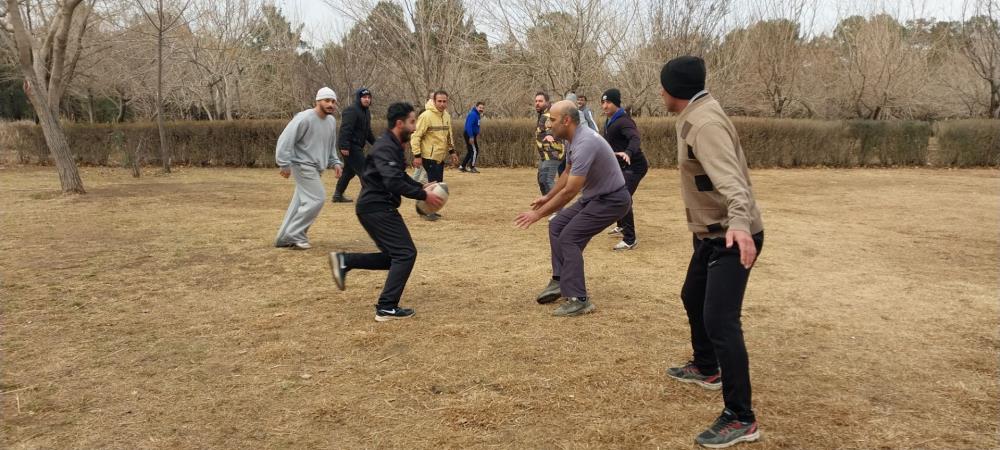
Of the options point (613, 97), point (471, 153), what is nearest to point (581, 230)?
point (613, 97)

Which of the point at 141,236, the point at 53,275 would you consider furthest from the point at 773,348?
the point at 141,236

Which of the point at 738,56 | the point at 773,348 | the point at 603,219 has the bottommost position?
the point at 773,348

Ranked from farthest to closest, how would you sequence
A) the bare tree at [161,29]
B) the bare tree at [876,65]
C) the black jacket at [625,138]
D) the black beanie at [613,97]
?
1. the bare tree at [876,65]
2. the bare tree at [161,29]
3. the black jacket at [625,138]
4. the black beanie at [613,97]

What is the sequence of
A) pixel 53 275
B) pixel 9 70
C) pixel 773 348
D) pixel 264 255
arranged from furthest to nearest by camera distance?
pixel 9 70, pixel 264 255, pixel 53 275, pixel 773 348

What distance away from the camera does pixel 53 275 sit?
6352 mm

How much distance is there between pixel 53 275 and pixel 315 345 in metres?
3.57

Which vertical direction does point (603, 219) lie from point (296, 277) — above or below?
above

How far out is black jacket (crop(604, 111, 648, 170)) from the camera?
24.2ft

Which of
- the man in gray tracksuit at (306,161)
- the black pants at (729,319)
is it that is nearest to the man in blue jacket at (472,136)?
the man in gray tracksuit at (306,161)

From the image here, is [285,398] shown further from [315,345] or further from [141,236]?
[141,236]

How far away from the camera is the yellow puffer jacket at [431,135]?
9.78 metres

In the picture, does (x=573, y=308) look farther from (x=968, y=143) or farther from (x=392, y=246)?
(x=968, y=143)

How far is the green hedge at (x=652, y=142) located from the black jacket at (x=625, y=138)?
38.6 feet

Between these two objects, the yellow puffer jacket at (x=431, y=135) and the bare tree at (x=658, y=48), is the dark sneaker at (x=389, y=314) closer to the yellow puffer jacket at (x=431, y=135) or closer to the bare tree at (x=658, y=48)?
the yellow puffer jacket at (x=431, y=135)
